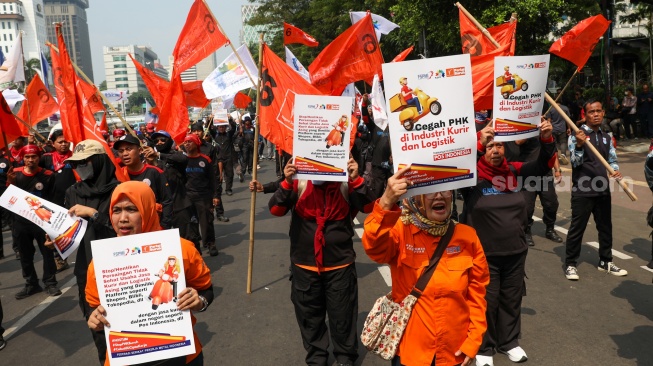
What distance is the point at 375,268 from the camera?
689 centimetres

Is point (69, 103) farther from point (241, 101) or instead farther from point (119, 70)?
point (119, 70)

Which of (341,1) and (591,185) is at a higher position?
(341,1)

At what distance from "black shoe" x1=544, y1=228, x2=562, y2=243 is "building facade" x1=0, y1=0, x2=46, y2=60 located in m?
123

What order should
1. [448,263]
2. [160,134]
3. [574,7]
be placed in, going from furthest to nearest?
[574,7] → [160,134] → [448,263]

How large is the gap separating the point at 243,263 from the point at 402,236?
17.0ft

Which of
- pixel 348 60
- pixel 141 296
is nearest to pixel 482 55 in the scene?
pixel 348 60

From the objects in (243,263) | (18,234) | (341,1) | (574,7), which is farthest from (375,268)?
(341,1)

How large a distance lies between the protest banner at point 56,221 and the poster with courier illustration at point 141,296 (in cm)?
166

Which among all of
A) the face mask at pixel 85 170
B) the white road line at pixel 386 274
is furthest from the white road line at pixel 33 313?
the white road line at pixel 386 274

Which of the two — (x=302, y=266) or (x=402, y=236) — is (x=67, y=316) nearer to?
(x=302, y=266)

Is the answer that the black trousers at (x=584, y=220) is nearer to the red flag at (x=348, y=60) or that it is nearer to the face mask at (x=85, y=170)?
the red flag at (x=348, y=60)

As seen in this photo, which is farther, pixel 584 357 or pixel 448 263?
pixel 584 357

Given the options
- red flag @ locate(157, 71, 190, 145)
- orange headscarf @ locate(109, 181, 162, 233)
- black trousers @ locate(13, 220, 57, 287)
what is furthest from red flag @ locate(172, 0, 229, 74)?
orange headscarf @ locate(109, 181, 162, 233)

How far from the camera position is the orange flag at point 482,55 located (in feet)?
17.2
